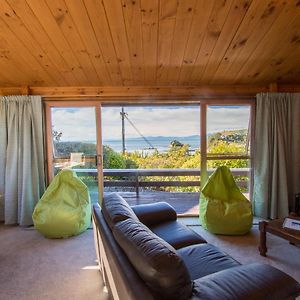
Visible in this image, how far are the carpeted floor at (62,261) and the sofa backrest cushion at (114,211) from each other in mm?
763

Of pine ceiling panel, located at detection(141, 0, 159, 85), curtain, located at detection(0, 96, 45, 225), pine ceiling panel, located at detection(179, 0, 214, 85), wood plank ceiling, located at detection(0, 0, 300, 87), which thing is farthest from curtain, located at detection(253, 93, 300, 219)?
curtain, located at detection(0, 96, 45, 225)

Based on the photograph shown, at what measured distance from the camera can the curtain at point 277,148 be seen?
3.73 meters

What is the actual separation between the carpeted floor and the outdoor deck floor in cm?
117

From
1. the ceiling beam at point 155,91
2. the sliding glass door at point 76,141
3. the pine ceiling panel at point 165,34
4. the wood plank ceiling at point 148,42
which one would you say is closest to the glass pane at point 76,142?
the sliding glass door at point 76,141

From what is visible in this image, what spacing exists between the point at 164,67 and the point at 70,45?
3.85 ft

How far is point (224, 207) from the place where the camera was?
10.8 ft

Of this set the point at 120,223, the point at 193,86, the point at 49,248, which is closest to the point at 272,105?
the point at 193,86

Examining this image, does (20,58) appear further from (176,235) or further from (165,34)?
(176,235)

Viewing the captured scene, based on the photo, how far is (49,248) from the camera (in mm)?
2986

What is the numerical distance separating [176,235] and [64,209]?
5.43 feet

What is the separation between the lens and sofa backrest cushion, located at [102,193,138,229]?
170 cm

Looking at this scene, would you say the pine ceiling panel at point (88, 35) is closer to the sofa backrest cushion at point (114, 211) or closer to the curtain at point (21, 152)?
the curtain at point (21, 152)

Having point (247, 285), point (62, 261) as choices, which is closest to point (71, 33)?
point (62, 261)

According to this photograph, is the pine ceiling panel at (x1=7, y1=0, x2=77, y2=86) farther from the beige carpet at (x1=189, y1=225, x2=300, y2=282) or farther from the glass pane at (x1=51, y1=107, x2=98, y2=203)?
the beige carpet at (x1=189, y1=225, x2=300, y2=282)
